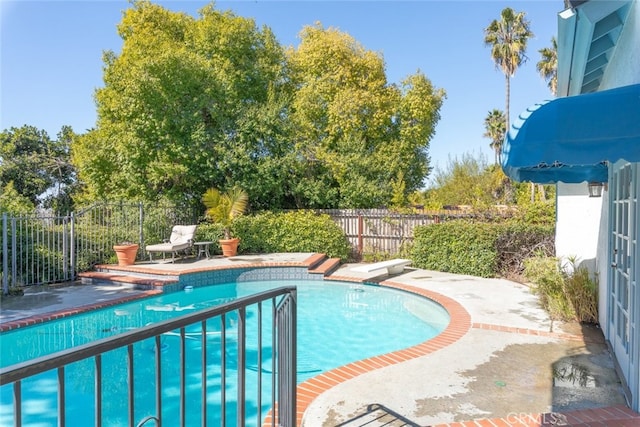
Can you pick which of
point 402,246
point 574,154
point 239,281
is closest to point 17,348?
point 239,281

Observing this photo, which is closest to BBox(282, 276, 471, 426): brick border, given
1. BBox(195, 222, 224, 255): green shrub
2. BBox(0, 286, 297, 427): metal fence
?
BBox(0, 286, 297, 427): metal fence

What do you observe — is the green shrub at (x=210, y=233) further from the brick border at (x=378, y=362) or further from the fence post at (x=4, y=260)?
the brick border at (x=378, y=362)

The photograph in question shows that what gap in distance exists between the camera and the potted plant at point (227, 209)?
16.7 meters

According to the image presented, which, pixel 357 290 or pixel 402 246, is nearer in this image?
pixel 357 290

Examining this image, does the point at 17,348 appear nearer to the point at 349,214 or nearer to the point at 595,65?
the point at 595,65

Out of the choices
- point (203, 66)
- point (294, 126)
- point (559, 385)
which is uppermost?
point (203, 66)

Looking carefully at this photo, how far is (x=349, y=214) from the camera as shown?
18.1m

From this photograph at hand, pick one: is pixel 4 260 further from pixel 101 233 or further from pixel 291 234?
pixel 291 234

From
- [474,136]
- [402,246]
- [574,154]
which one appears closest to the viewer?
[574,154]

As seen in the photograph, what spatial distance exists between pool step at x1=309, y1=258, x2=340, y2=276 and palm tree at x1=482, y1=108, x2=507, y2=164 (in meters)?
28.1

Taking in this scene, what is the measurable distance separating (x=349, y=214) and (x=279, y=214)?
10.1 ft

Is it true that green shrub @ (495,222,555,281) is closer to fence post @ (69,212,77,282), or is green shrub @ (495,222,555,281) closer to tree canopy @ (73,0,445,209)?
tree canopy @ (73,0,445,209)

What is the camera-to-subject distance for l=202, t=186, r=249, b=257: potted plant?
54.6ft

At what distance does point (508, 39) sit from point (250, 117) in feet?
Result: 83.7
